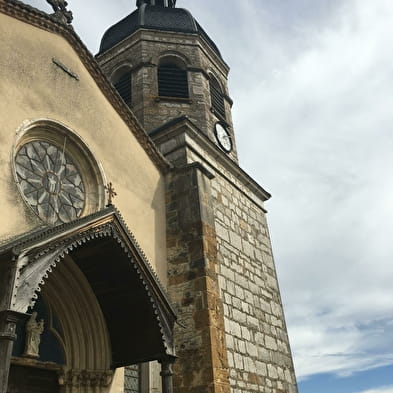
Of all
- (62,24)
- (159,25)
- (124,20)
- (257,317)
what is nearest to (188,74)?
(159,25)

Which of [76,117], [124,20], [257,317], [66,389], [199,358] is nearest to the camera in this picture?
[66,389]

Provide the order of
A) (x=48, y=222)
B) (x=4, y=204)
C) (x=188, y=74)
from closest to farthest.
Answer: (x=4, y=204) → (x=48, y=222) → (x=188, y=74)

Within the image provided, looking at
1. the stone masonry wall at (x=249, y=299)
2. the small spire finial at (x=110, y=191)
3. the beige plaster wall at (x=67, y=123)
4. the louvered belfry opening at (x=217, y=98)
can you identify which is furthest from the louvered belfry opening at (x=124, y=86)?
the small spire finial at (x=110, y=191)

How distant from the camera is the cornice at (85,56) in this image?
23.2 feet

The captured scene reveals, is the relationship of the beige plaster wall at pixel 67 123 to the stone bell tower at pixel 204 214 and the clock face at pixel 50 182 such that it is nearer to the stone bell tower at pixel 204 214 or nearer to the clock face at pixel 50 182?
the clock face at pixel 50 182

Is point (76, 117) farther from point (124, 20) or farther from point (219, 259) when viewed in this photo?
point (124, 20)

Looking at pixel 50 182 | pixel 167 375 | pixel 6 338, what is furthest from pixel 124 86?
pixel 6 338

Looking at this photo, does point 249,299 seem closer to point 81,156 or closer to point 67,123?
point 81,156

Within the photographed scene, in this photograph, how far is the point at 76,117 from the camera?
740cm

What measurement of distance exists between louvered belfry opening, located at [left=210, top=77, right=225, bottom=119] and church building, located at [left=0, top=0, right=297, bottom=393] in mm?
1440

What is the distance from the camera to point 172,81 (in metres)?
11.7

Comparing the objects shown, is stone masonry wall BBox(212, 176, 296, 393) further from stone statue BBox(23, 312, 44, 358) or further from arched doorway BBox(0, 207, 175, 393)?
stone statue BBox(23, 312, 44, 358)

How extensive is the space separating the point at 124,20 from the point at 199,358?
10358 mm

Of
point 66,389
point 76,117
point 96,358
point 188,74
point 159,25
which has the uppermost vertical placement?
point 159,25
